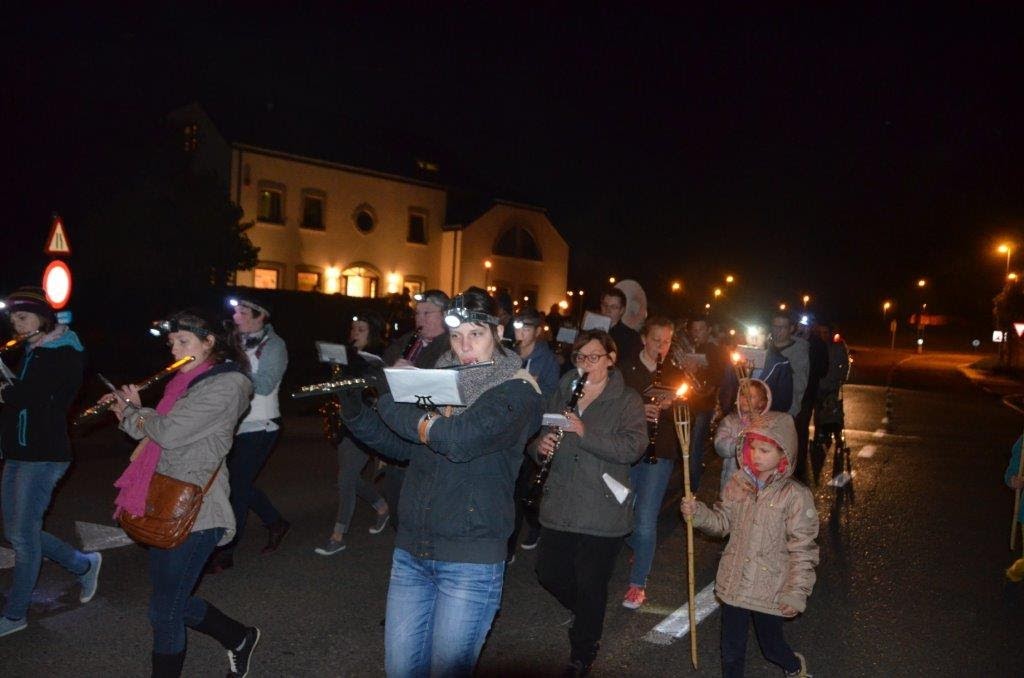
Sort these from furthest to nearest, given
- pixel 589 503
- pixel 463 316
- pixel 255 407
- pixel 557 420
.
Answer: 1. pixel 255 407
2. pixel 589 503
3. pixel 557 420
4. pixel 463 316

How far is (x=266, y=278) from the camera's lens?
3422cm

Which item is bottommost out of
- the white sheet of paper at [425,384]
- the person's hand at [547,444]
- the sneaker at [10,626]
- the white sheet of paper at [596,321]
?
the sneaker at [10,626]

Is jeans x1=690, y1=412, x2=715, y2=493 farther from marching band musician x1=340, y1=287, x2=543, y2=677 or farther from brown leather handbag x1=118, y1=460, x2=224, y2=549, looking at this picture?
brown leather handbag x1=118, y1=460, x2=224, y2=549

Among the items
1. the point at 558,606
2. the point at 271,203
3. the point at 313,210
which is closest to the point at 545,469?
the point at 558,606

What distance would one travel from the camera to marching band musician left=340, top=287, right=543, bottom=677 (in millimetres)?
3223

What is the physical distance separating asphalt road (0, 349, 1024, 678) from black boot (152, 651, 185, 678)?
0.79m

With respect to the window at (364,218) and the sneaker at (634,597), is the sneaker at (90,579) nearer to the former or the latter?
the sneaker at (634,597)

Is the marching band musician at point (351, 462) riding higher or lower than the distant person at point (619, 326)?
lower

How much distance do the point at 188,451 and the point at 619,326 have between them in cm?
384

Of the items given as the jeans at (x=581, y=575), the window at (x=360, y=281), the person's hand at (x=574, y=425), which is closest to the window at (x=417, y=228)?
the window at (x=360, y=281)

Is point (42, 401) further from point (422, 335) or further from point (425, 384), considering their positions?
point (425, 384)

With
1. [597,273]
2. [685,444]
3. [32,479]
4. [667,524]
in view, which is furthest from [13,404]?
[597,273]

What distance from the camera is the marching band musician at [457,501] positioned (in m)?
3.22

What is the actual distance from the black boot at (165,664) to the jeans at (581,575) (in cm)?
186
